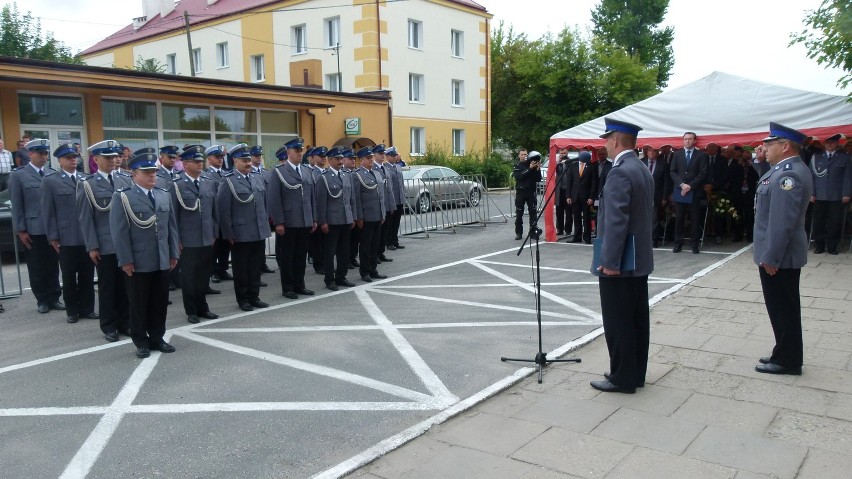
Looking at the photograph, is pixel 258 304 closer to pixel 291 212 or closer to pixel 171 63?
pixel 291 212

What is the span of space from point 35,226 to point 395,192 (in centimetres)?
636

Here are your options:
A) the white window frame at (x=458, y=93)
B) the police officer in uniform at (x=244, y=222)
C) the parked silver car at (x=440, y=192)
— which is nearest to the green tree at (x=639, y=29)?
the white window frame at (x=458, y=93)

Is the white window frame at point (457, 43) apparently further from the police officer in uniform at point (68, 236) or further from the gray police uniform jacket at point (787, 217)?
the gray police uniform jacket at point (787, 217)

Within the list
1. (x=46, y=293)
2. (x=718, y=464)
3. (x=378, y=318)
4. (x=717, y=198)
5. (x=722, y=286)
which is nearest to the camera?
(x=718, y=464)

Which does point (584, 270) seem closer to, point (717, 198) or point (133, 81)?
point (717, 198)

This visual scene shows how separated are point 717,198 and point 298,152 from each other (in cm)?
881

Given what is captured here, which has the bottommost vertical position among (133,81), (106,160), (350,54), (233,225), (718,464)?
Result: (718,464)

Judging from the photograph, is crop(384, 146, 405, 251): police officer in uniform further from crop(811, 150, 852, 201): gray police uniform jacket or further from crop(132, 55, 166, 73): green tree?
crop(132, 55, 166, 73): green tree

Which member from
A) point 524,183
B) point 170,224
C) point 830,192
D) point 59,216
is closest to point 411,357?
point 170,224

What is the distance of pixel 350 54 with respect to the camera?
31.2 metres

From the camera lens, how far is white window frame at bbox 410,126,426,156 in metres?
32.5

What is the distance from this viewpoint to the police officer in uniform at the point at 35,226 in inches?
332

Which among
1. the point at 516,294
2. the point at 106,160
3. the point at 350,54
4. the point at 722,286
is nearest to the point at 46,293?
the point at 106,160

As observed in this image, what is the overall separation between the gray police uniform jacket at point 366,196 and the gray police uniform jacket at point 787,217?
5894 millimetres
